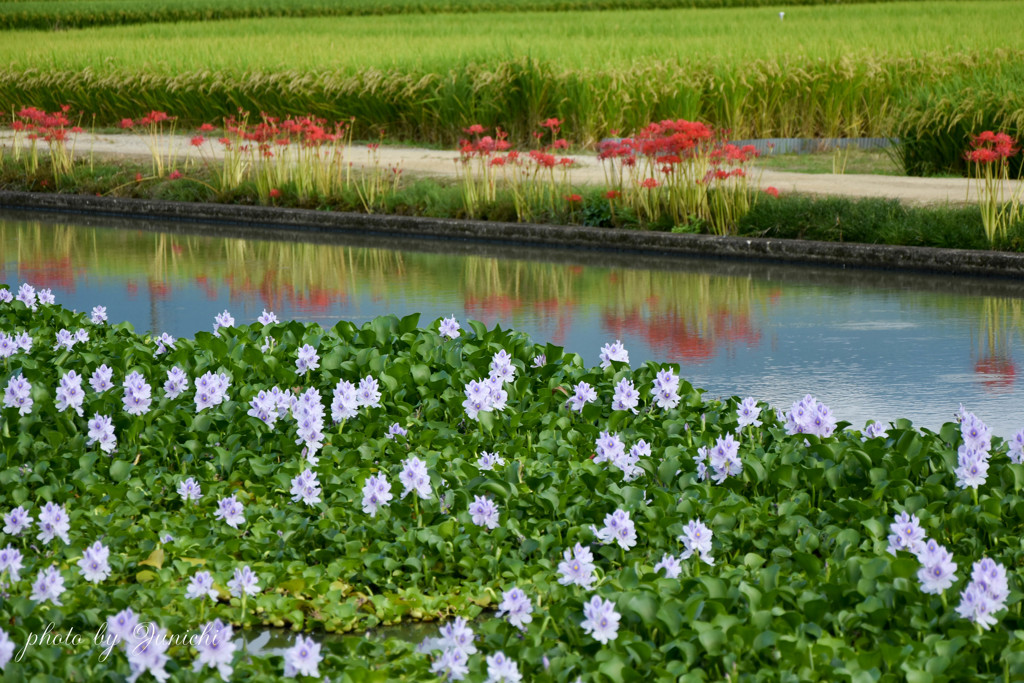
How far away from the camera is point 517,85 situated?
2483 centimetres

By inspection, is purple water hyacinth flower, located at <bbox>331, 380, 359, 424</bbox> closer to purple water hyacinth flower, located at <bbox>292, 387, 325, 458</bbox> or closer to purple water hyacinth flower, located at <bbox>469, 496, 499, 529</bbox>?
purple water hyacinth flower, located at <bbox>292, 387, 325, 458</bbox>

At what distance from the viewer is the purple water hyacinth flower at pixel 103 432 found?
6691mm

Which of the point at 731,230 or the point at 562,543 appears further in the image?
the point at 731,230

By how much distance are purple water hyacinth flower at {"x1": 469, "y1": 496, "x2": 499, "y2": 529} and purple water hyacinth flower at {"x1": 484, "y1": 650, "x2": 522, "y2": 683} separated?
142cm

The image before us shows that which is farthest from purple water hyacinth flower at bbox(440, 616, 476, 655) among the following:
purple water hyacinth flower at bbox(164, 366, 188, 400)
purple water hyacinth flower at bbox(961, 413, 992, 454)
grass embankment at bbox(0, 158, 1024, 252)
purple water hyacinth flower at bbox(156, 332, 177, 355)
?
grass embankment at bbox(0, 158, 1024, 252)

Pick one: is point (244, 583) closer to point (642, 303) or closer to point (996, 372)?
point (996, 372)

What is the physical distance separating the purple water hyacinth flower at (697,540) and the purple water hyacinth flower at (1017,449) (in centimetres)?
171

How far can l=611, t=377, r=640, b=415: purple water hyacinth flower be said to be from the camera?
7172 millimetres

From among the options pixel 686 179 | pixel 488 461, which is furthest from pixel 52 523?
pixel 686 179

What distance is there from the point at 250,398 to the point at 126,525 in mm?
1823

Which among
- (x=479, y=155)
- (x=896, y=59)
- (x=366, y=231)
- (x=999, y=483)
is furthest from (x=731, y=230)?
(x=896, y=59)

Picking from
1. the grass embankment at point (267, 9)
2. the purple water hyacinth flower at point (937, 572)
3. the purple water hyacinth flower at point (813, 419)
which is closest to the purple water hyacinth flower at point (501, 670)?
the purple water hyacinth flower at point (937, 572)

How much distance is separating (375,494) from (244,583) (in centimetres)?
103

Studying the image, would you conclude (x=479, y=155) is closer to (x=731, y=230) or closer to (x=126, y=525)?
(x=731, y=230)
